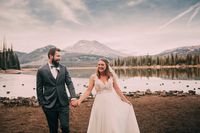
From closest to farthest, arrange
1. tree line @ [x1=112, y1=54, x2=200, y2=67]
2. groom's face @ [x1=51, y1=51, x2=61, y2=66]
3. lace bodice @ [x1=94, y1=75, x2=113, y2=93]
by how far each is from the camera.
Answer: groom's face @ [x1=51, y1=51, x2=61, y2=66] < lace bodice @ [x1=94, y1=75, x2=113, y2=93] < tree line @ [x1=112, y1=54, x2=200, y2=67]

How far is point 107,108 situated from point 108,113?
0.13m

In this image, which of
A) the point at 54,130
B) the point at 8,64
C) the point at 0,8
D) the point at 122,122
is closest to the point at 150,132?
the point at 122,122

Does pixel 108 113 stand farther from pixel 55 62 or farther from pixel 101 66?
pixel 55 62

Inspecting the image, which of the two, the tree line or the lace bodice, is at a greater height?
the tree line

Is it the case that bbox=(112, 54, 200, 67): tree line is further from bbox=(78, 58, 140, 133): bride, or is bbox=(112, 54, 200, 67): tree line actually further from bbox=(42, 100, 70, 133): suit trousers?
bbox=(42, 100, 70, 133): suit trousers

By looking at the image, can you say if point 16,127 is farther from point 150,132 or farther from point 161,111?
point 161,111

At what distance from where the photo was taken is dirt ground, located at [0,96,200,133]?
37.9 ft

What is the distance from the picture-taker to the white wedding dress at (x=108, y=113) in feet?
27.5

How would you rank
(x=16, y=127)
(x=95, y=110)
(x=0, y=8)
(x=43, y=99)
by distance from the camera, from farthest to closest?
(x=0, y=8) < (x=16, y=127) < (x=95, y=110) < (x=43, y=99)

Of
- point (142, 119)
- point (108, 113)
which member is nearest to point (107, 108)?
point (108, 113)

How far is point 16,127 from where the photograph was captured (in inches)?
484

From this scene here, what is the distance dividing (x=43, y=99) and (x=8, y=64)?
8999 centimetres

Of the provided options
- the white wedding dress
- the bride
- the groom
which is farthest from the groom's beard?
the white wedding dress

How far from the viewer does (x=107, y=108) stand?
8.45m
